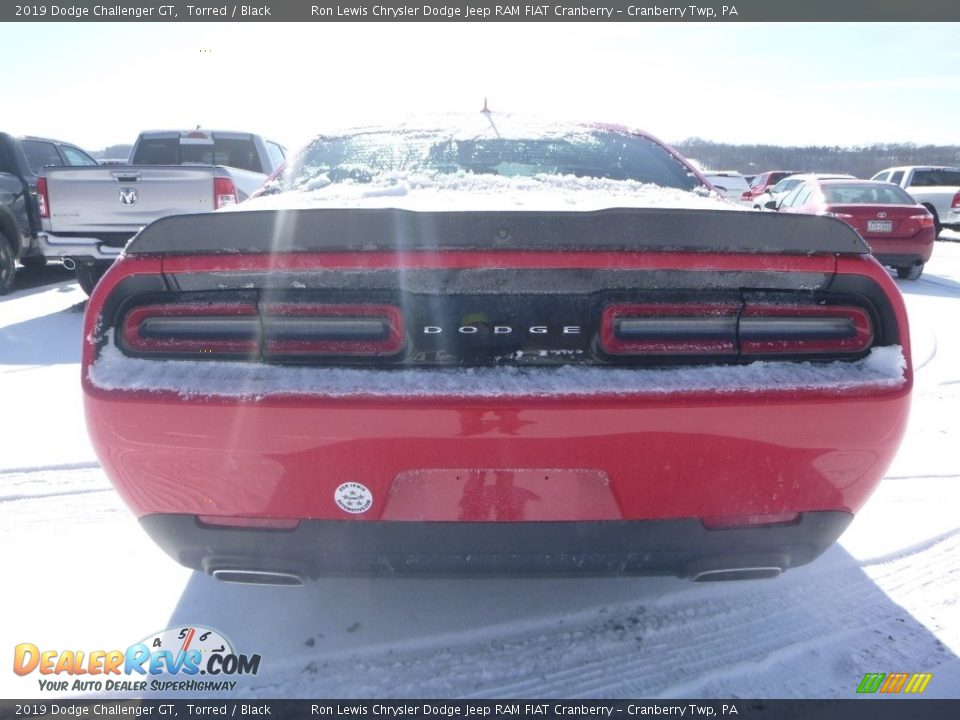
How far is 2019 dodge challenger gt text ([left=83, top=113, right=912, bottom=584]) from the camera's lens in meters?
1.48

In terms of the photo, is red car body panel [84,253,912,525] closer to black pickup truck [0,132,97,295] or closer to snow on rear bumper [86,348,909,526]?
snow on rear bumper [86,348,909,526]

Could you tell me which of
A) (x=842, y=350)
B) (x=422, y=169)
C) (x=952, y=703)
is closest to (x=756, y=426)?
(x=842, y=350)

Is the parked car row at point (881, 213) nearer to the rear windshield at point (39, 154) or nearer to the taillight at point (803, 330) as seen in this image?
the taillight at point (803, 330)

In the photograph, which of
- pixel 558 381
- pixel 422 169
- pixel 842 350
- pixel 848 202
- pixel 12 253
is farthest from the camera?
pixel 848 202

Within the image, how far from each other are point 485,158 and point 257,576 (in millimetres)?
1814

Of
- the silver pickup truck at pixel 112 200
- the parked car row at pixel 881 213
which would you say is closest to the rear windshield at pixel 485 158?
the silver pickup truck at pixel 112 200

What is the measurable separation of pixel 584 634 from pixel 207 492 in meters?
1.16

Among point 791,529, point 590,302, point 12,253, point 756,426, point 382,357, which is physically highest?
point 590,302

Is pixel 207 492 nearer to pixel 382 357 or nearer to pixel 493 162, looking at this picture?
pixel 382 357

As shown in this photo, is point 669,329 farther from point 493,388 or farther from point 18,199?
point 18,199

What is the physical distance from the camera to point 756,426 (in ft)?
4.92

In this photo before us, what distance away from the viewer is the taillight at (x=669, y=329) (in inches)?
61.3

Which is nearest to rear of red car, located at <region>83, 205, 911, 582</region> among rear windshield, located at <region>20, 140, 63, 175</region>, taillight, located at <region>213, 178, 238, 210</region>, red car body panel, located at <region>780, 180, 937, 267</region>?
taillight, located at <region>213, 178, 238, 210</region>

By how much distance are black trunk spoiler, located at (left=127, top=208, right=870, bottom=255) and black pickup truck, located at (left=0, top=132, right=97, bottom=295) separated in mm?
7272
